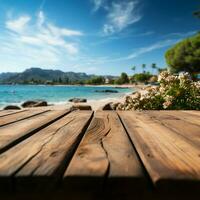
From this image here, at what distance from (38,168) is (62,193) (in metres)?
0.12

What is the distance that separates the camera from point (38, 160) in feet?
2.62

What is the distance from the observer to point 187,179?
2.13 feet

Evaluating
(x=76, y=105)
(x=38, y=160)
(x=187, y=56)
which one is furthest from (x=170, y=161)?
(x=187, y=56)

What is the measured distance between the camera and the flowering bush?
4.51 metres

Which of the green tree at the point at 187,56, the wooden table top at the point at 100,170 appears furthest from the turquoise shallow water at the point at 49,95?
the wooden table top at the point at 100,170

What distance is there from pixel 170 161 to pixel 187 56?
44.3 metres

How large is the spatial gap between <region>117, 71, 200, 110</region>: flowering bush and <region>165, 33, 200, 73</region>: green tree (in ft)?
120

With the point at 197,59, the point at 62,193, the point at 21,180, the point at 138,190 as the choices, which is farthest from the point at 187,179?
the point at 197,59

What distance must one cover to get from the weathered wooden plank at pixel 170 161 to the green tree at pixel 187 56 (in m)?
40.8

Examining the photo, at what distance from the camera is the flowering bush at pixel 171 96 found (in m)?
4.51

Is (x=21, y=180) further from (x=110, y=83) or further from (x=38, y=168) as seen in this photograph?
(x=110, y=83)

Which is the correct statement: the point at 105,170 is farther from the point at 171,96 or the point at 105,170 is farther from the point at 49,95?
the point at 49,95

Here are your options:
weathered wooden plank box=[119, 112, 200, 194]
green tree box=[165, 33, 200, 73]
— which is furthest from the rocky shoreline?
green tree box=[165, 33, 200, 73]

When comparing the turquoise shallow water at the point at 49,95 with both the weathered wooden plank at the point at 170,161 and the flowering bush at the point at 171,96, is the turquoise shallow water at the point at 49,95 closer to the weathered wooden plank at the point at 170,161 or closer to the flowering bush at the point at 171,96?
the flowering bush at the point at 171,96
